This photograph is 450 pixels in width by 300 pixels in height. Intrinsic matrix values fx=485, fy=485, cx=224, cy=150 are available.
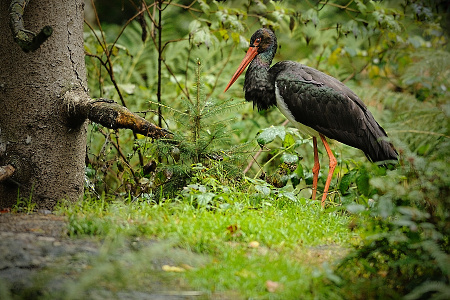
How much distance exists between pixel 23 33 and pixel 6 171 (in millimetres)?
1024

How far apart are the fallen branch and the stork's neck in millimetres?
2595

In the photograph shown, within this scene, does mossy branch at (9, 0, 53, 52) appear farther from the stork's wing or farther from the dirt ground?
the stork's wing

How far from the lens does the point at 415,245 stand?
242cm

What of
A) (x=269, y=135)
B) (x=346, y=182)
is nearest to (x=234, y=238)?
(x=346, y=182)

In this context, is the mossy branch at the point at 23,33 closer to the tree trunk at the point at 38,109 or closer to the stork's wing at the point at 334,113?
the tree trunk at the point at 38,109

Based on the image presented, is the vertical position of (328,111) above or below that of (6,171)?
above

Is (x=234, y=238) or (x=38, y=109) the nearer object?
(x=234, y=238)

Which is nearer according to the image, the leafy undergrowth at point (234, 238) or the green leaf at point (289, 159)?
the leafy undergrowth at point (234, 238)

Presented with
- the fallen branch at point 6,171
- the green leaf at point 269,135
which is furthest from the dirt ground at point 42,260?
the green leaf at point 269,135

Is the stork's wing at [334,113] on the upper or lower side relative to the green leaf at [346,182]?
upper

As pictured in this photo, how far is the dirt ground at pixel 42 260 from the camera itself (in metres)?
2.23

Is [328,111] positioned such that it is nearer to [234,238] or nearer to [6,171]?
[234,238]

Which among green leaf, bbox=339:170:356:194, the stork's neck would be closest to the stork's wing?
the stork's neck

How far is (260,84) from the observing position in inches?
204
